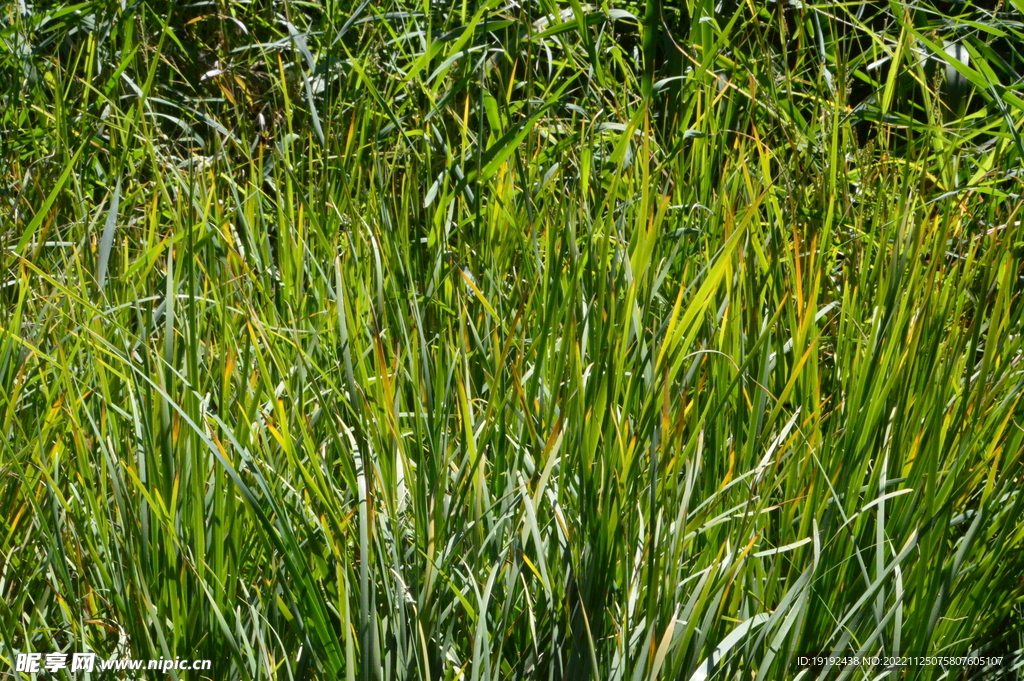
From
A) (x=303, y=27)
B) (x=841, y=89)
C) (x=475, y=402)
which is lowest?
(x=475, y=402)

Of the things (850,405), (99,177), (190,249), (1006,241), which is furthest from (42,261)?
(1006,241)

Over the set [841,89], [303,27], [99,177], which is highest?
[303,27]

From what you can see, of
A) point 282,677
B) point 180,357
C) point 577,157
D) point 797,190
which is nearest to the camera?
point 282,677

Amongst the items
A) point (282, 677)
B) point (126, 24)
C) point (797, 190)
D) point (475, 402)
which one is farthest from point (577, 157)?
point (126, 24)

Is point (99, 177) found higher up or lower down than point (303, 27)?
lower down

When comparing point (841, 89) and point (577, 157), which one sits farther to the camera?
point (577, 157)

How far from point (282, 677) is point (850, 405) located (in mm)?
633

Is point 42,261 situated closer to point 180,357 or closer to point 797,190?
point 180,357

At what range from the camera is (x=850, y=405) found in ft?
3.09

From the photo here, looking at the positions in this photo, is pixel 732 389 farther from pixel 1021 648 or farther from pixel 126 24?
pixel 126 24

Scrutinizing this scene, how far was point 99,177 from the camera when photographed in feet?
6.57

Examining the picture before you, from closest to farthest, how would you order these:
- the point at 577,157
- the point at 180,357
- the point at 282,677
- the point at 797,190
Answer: the point at 282,677
the point at 180,357
the point at 797,190
the point at 577,157

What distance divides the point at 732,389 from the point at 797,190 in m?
0.61

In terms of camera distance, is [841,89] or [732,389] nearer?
[732,389]
